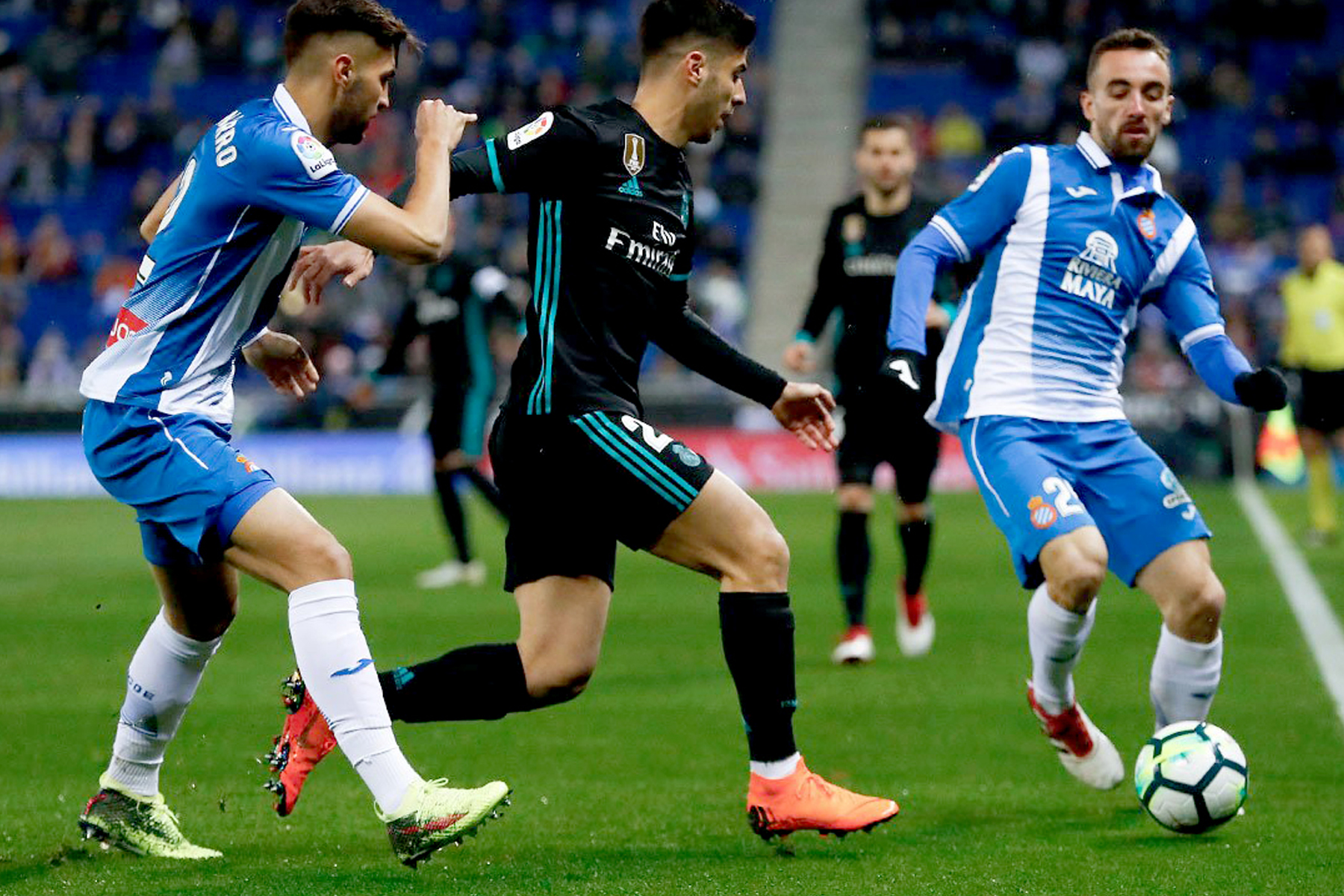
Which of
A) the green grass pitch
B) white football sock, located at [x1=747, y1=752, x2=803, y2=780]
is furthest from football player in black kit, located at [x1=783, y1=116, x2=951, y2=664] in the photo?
white football sock, located at [x1=747, y1=752, x2=803, y2=780]

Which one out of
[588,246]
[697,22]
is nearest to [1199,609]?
[588,246]

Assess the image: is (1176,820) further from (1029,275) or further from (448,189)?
(448,189)

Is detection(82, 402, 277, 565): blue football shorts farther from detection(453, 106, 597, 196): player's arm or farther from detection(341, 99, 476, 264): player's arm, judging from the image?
detection(453, 106, 597, 196): player's arm

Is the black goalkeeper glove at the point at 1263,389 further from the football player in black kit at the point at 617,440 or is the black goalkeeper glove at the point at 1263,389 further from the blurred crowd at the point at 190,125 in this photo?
the blurred crowd at the point at 190,125

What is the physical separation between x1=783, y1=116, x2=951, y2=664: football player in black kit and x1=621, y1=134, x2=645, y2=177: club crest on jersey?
4.07m

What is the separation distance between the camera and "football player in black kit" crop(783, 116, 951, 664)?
9.44 metres

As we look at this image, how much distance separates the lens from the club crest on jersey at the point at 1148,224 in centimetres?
609

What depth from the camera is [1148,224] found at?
611cm

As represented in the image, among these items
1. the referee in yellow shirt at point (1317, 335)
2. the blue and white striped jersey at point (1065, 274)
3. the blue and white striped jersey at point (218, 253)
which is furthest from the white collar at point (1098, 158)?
the referee in yellow shirt at point (1317, 335)

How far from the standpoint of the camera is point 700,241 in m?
25.9

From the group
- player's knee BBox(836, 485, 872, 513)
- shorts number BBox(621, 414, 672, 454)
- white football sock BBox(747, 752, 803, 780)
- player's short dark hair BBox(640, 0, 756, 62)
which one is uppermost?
player's short dark hair BBox(640, 0, 756, 62)

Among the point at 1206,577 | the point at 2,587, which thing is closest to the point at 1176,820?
the point at 1206,577

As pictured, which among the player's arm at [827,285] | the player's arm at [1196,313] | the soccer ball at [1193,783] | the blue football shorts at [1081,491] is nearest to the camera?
the soccer ball at [1193,783]

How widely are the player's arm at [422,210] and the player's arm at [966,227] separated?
5.68 feet
